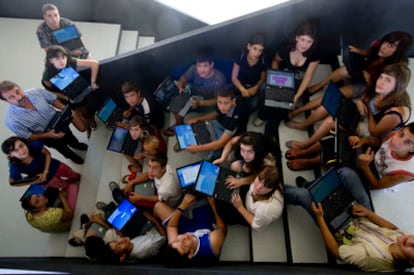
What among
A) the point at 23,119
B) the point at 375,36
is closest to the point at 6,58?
the point at 23,119

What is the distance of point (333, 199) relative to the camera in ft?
7.41

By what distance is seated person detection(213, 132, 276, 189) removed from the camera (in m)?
2.46

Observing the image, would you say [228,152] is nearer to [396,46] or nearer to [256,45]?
[256,45]

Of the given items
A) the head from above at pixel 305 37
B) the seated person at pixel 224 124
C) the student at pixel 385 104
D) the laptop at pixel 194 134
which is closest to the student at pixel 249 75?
the seated person at pixel 224 124

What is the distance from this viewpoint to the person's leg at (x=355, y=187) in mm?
2305

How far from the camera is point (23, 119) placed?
2.84 m

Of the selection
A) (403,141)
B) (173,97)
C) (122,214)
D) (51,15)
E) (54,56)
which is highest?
(51,15)

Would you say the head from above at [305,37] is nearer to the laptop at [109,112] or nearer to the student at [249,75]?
the student at [249,75]

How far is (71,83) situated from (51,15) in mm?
769

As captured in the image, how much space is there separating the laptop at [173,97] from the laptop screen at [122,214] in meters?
0.95

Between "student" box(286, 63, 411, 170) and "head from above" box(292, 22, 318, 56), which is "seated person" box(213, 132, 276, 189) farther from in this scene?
"head from above" box(292, 22, 318, 56)

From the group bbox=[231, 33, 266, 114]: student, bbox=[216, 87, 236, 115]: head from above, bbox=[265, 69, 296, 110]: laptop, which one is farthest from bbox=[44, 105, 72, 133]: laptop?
bbox=[265, 69, 296, 110]: laptop

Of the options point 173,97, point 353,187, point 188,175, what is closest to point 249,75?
point 173,97

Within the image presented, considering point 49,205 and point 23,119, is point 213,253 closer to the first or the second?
point 49,205
